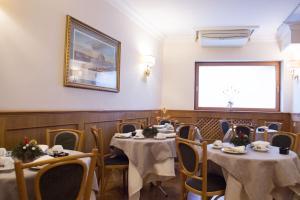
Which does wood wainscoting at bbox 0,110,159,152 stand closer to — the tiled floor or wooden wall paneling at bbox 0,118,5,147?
wooden wall paneling at bbox 0,118,5,147

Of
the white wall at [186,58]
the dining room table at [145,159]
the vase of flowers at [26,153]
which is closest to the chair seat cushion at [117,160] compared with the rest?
the dining room table at [145,159]

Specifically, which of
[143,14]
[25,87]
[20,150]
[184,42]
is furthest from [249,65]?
[20,150]

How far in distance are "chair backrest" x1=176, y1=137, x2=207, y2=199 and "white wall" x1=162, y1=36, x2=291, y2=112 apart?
442cm

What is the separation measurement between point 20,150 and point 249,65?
6.20 metres

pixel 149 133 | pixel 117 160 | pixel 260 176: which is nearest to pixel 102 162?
pixel 117 160

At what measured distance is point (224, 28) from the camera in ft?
20.1

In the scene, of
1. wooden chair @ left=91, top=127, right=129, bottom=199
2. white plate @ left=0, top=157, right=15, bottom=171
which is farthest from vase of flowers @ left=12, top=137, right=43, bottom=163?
wooden chair @ left=91, top=127, right=129, bottom=199

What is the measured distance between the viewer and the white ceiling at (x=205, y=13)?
464 centimetres

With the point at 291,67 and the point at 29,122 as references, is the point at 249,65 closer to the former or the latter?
the point at 291,67

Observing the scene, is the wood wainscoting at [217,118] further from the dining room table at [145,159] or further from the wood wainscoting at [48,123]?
the dining room table at [145,159]

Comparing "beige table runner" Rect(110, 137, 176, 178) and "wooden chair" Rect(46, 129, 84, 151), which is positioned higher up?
"wooden chair" Rect(46, 129, 84, 151)

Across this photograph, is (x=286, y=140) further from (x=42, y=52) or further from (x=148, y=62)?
(x=148, y=62)

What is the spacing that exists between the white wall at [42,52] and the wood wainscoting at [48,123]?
0.29ft

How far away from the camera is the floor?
3378 mm
